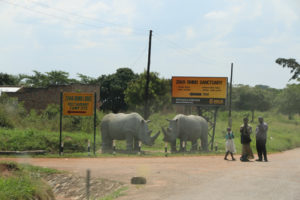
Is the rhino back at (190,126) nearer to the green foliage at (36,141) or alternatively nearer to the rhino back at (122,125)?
the rhino back at (122,125)

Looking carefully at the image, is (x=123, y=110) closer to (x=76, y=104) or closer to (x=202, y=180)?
(x=76, y=104)

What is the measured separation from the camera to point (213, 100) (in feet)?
107

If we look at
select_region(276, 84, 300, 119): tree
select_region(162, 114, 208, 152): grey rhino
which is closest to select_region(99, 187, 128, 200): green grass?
select_region(162, 114, 208, 152): grey rhino

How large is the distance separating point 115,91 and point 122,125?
39189 millimetres

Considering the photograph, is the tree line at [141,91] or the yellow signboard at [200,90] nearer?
the yellow signboard at [200,90]

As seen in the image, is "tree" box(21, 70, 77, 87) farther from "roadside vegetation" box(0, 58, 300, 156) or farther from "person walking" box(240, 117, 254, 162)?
"person walking" box(240, 117, 254, 162)

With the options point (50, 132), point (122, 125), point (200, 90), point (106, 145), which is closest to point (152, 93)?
point (200, 90)

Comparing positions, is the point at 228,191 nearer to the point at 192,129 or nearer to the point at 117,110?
the point at 192,129

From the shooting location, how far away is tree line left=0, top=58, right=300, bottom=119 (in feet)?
180

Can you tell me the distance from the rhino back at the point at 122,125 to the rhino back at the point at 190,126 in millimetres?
4209

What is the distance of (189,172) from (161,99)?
41.1 metres

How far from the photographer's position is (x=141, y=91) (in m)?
54.2

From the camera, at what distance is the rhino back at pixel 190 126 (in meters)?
28.0

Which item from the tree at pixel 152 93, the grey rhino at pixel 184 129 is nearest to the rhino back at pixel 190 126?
the grey rhino at pixel 184 129
